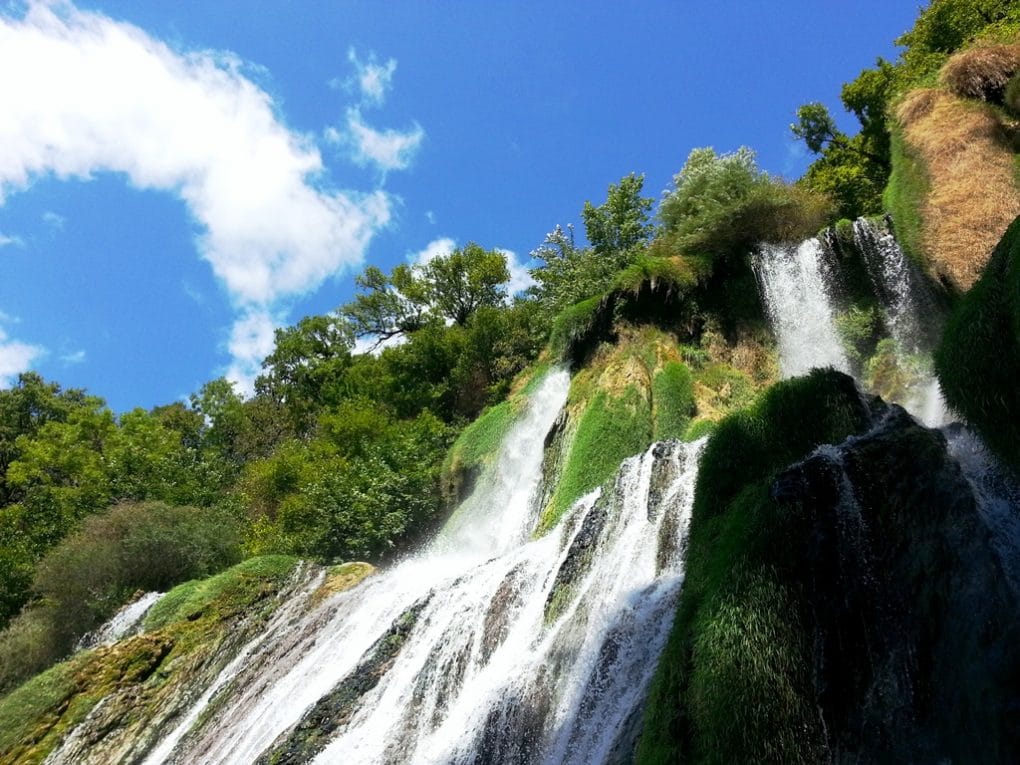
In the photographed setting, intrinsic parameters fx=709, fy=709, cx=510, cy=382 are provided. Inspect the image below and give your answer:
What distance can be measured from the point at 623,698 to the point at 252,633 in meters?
10.8

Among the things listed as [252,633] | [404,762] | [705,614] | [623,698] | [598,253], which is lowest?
[404,762]

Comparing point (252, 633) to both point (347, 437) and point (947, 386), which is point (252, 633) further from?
point (947, 386)

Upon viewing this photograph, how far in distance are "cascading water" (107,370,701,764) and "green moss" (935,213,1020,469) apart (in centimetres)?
332

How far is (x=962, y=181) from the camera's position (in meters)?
15.7

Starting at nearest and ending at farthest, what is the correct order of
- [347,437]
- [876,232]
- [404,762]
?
[404,762] < [876,232] < [347,437]

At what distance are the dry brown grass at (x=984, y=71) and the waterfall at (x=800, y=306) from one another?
16.8 ft

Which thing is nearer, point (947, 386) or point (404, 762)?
point (947, 386)

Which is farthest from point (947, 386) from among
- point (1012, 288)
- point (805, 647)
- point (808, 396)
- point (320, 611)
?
point (320, 611)

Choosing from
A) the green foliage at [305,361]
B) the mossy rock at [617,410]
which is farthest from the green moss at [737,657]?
the green foliage at [305,361]

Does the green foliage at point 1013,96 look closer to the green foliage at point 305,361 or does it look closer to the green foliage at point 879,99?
the green foliage at point 879,99

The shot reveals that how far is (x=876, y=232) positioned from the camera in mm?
17062

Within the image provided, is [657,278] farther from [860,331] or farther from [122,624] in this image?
[122,624]

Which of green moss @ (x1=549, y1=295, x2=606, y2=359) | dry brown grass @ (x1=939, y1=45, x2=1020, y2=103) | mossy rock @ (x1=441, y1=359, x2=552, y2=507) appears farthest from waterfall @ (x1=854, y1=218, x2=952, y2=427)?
mossy rock @ (x1=441, y1=359, x2=552, y2=507)

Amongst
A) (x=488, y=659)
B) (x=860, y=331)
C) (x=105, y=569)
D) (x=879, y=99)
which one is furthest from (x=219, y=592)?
(x=879, y=99)
